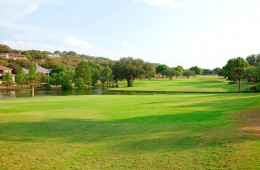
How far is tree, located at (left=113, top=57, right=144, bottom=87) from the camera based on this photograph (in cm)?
10527

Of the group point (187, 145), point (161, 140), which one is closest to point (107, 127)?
point (161, 140)

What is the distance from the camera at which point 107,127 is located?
15766 millimetres

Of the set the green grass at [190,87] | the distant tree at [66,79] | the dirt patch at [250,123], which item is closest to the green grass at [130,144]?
the dirt patch at [250,123]

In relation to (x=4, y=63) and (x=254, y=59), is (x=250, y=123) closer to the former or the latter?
(x=254, y=59)

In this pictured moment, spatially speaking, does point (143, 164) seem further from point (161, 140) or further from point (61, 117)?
point (61, 117)

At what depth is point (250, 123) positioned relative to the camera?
15.1 m

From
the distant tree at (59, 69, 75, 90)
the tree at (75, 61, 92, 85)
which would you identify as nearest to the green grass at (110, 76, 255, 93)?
the tree at (75, 61, 92, 85)

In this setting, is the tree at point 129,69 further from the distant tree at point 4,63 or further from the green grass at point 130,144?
the green grass at point 130,144

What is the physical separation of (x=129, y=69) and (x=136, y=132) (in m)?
90.8

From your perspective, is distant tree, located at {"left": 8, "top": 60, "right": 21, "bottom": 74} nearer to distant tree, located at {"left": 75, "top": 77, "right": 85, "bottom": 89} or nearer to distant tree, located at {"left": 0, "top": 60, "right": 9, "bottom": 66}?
distant tree, located at {"left": 0, "top": 60, "right": 9, "bottom": 66}

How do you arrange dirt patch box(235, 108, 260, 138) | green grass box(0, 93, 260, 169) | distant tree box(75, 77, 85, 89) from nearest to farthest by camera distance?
1. green grass box(0, 93, 260, 169)
2. dirt patch box(235, 108, 260, 138)
3. distant tree box(75, 77, 85, 89)

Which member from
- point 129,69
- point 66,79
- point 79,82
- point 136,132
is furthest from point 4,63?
point 136,132

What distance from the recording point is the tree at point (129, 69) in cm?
10527

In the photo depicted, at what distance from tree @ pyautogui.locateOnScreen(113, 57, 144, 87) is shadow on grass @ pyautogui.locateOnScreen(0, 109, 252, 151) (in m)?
87.0
